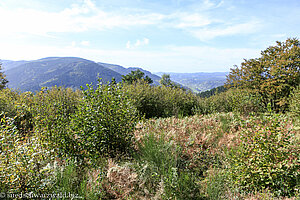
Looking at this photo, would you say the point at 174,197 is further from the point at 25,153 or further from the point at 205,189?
the point at 25,153

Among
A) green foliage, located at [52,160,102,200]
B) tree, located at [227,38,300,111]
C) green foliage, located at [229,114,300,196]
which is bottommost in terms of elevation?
green foliage, located at [52,160,102,200]

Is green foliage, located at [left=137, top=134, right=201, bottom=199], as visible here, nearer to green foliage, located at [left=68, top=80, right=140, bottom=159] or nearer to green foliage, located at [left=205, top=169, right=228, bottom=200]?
green foliage, located at [left=205, top=169, right=228, bottom=200]

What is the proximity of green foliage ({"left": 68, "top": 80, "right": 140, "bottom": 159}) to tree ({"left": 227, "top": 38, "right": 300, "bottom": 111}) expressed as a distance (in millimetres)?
9767

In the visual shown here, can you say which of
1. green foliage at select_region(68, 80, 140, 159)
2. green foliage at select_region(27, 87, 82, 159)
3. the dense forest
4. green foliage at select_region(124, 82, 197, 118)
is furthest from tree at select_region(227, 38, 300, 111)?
green foliage at select_region(27, 87, 82, 159)

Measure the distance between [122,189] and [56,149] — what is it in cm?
157

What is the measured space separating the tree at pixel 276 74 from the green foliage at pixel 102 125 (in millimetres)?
9767

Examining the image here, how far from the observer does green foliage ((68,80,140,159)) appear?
338 centimetres

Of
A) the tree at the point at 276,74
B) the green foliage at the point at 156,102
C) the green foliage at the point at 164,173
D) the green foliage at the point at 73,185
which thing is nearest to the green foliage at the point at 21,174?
the green foliage at the point at 73,185

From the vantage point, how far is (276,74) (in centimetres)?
1222

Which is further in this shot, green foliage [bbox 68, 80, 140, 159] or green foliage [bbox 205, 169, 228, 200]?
green foliage [bbox 68, 80, 140, 159]

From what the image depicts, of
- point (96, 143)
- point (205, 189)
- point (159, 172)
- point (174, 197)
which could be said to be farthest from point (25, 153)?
point (205, 189)

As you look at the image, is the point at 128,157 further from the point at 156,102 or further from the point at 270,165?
the point at 156,102

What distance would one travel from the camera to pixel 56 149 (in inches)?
136

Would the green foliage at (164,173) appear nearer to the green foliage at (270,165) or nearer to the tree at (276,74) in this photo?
the green foliage at (270,165)
